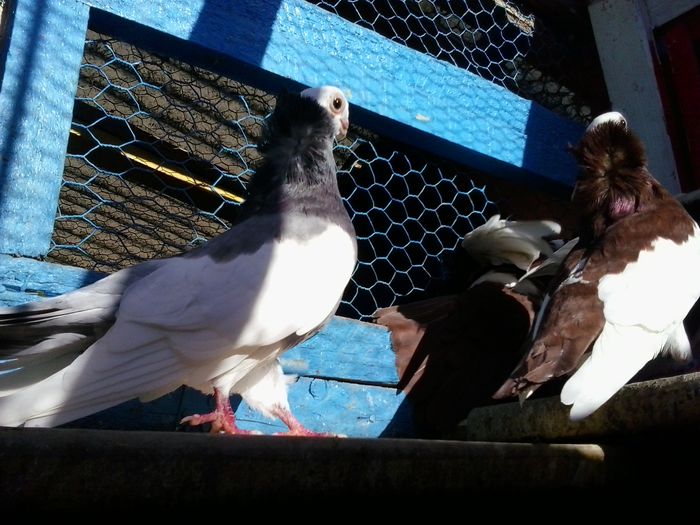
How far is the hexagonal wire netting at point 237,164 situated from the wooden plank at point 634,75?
0.33 m

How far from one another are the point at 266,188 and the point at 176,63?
0.82 metres

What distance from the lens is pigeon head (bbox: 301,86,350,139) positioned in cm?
143

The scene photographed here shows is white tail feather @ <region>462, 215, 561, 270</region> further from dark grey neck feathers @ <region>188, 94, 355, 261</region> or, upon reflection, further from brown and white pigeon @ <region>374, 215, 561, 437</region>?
dark grey neck feathers @ <region>188, 94, 355, 261</region>

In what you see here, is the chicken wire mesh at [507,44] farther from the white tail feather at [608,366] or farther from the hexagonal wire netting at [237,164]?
the white tail feather at [608,366]

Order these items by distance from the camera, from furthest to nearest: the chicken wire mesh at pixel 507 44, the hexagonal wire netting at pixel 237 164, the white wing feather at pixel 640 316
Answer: the chicken wire mesh at pixel 507 44
the hexagonal wire netting at pixel 237 164
the white wing feather at pixel 640 316

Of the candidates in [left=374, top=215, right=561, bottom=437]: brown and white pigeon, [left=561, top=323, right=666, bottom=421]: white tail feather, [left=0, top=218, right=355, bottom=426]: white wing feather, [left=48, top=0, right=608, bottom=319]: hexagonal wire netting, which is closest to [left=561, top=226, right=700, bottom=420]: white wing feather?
[left=561, top=323, right=666, bottom=421]: white tail feather

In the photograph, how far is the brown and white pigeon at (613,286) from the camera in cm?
109

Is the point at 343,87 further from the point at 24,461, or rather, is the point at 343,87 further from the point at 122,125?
the point at 24,461

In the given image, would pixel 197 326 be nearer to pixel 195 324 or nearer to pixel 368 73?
pixel 195 324

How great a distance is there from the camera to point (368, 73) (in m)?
1.76

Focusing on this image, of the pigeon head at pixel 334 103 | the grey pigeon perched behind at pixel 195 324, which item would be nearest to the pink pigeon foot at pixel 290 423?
the grey pigeon perched behind at pixel 195 324

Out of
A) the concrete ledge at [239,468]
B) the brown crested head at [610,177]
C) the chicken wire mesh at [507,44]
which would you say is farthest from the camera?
the chicken wire mesh at [507,44]

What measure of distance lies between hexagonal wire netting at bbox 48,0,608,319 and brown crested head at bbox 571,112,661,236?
1.59 ft

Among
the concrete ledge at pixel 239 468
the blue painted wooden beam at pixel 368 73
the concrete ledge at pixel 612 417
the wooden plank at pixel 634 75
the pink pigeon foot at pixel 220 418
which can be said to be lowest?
the pink pigeon foot at pixel 220 418
